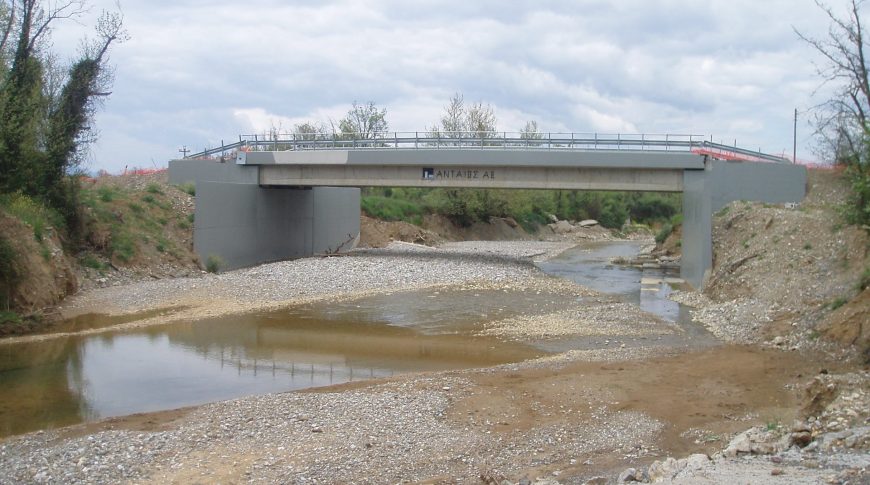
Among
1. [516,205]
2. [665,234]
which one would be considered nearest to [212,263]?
[665,234]

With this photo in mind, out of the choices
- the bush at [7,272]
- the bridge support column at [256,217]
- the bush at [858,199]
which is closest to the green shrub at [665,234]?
the bridge support column at [256,217]

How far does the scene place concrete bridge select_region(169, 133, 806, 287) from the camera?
32.4m

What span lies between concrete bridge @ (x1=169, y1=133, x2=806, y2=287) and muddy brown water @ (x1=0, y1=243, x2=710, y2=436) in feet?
24.8

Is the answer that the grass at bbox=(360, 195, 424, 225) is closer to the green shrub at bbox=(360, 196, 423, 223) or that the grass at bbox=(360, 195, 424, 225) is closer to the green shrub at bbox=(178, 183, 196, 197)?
the green shrub at bbox=(360, 196, 423, 223)

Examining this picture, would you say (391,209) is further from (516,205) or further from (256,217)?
(256,217)

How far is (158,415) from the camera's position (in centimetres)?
1357

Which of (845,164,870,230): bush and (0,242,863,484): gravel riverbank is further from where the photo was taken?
(845,164,870,230): bush

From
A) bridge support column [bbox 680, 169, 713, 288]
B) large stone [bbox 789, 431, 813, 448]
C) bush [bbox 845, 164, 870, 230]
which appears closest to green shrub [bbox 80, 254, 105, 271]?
bridge support column [bbox 680, 169, 713, 288]

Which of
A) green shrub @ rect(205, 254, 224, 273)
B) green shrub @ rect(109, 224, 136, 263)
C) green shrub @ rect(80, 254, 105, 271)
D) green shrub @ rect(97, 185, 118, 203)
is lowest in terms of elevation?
green shrub @ rect(205, 254, 224, 273)

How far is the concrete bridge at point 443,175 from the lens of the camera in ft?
106

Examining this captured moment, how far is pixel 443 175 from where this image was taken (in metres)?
39.6

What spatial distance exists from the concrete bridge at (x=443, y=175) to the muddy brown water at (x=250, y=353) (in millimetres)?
7567

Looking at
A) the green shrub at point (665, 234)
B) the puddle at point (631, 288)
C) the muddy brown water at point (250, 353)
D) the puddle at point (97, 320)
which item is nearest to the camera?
the muddy brown water at point (250, 353)

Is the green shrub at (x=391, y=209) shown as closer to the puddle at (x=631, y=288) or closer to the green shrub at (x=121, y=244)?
the puddle at (x=631, y=288)
